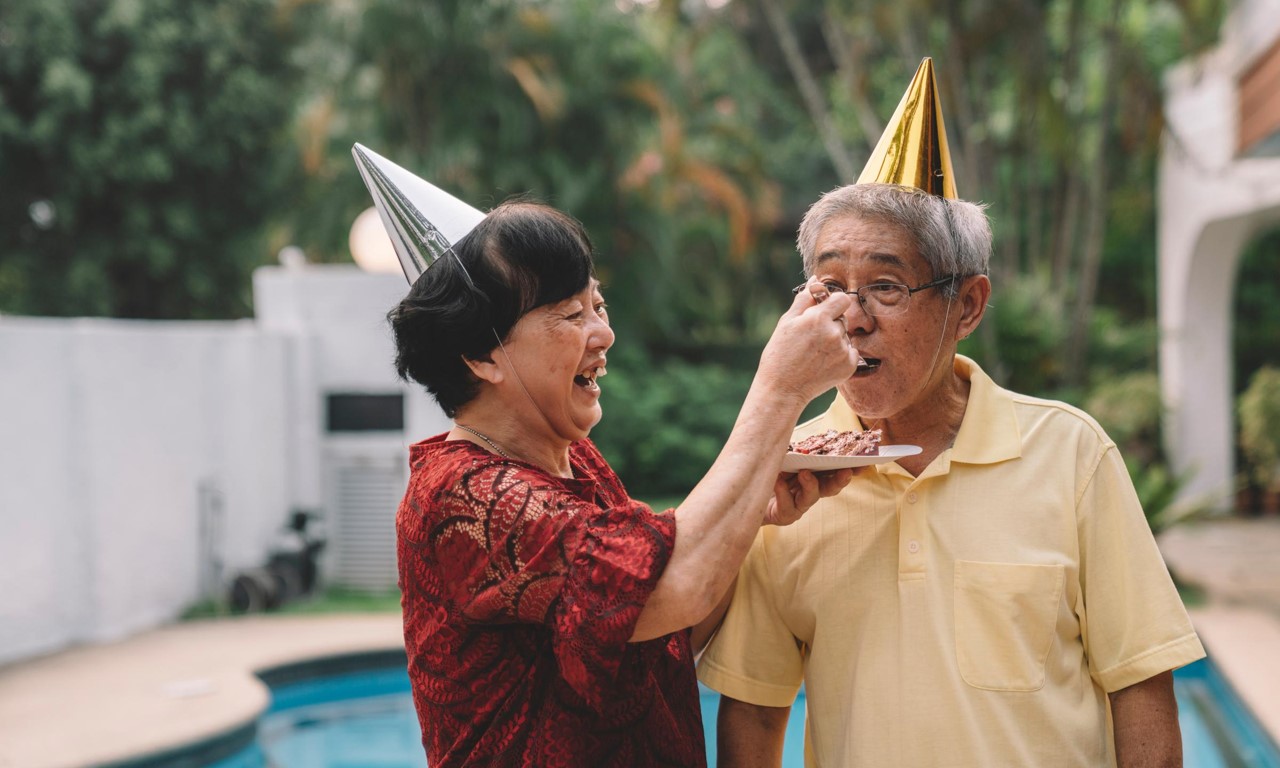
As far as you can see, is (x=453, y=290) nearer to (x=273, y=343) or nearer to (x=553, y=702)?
(x=553, y=702)

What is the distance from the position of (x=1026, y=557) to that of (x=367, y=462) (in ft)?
26.1

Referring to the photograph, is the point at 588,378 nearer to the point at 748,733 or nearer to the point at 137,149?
the point at 748,733

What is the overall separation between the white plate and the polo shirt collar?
0.19 metres

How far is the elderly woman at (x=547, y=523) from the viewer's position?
1.57 m

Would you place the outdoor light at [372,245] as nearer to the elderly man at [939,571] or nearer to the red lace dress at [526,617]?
the elderly man at [939,571]

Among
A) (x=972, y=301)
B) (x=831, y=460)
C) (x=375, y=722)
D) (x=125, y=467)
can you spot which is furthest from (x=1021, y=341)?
(x=831, y=460)

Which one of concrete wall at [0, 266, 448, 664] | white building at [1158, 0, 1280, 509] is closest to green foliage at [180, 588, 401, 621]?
concrete wall at [0, 266, 448, 664]

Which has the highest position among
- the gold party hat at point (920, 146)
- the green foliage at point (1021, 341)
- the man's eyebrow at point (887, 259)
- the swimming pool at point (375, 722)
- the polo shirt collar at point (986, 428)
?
the green foliage at point (1021, 341)

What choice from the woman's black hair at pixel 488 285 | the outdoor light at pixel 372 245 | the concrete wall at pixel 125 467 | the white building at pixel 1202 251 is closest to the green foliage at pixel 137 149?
the outdoor light at pixel 372 245

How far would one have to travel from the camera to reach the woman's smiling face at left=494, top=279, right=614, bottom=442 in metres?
1.79

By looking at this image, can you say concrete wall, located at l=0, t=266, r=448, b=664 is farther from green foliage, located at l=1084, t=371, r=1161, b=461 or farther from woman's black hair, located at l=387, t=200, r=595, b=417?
green foliage, located at l=1084, t=371, r=1161, b=461

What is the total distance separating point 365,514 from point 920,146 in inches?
311

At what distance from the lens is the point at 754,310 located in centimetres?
1856

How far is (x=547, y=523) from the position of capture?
5.25 feet
